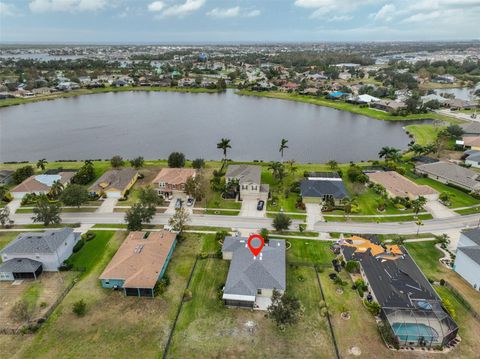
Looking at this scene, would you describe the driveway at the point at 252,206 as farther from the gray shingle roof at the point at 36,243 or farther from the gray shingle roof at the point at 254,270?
the gray shingle roof at the point at 36,243

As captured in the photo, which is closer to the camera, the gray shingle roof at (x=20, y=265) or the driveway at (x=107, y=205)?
the gray shingle roof at (x=20, y=265)

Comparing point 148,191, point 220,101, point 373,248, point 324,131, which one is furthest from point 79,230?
point 220,101

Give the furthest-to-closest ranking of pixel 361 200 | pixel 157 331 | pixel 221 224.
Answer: pixel 361 200, pixel 221 224, pixel 157 331

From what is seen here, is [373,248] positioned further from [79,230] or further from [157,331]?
[79,230]

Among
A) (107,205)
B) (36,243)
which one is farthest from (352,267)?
(107,205)

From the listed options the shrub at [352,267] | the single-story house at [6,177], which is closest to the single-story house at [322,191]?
the shrub at [352,267]
